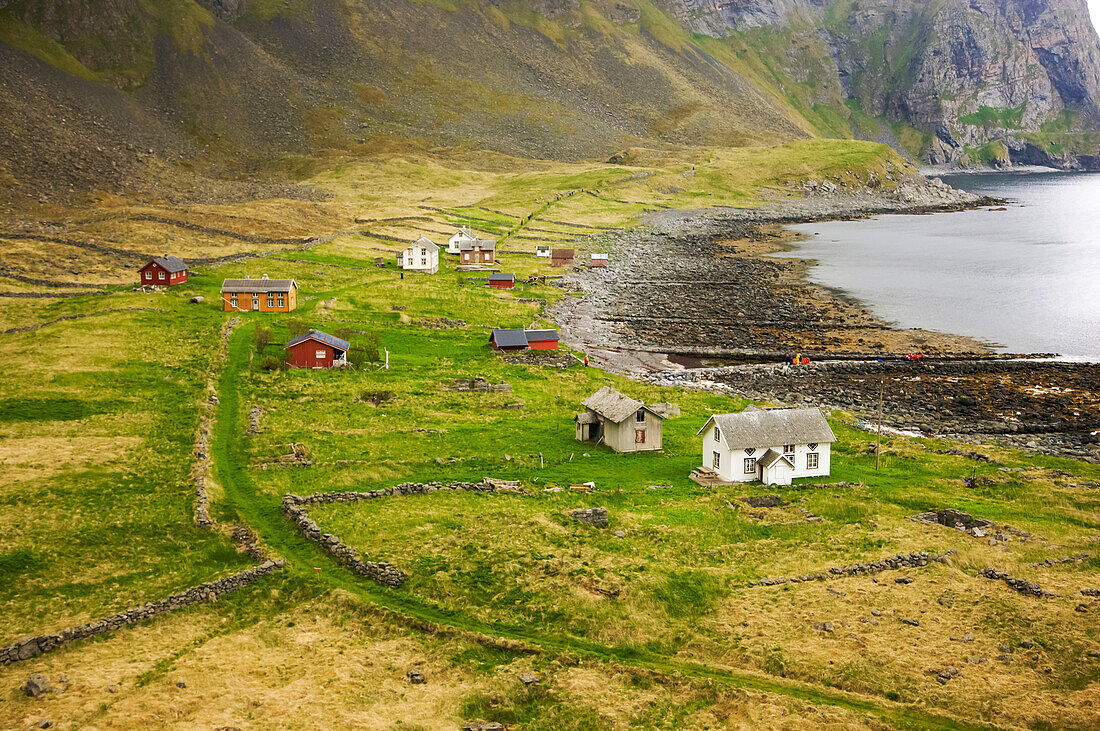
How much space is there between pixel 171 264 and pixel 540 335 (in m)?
44.1

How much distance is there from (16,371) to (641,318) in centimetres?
6443

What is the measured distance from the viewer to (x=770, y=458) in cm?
5422

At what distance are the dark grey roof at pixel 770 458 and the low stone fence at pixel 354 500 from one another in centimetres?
1580

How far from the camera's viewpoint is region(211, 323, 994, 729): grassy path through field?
3098cm

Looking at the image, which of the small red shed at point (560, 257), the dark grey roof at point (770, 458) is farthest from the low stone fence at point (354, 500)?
the small red shed at point (560, 257)

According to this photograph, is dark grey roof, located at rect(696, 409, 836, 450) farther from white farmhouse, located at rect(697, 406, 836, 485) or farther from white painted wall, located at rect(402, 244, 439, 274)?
white painted wall, located at rect(402, 244, 439, 274)

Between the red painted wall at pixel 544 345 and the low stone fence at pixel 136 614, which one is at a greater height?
the red painted wall at pixel 544 345

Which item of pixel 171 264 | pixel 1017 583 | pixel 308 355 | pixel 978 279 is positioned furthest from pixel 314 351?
pixel 978 279

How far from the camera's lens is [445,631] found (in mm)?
34875

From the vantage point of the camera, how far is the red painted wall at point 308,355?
7500 centimetres

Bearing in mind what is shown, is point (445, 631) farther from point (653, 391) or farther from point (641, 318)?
point (641, 318)

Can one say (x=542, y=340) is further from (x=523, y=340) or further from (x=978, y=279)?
(x=978, y=279)

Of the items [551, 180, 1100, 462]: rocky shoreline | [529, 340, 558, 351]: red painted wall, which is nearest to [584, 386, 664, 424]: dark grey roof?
[551, 180, 1100, 462]: rocky shoreline

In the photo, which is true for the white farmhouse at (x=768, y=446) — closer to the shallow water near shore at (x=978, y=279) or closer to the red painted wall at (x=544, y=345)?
the red painted wall at (x=544, y=345)
